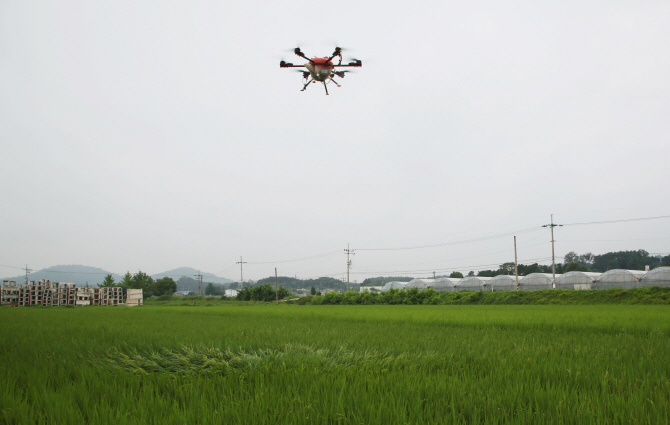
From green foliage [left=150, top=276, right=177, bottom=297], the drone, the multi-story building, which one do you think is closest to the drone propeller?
the drone

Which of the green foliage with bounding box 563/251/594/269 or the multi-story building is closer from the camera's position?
the multi-story building

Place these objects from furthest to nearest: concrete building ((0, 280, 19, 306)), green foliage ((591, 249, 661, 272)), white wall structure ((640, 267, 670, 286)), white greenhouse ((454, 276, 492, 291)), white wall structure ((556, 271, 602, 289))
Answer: green foliage ((591, 249, 661, 272)) → white greenhouse ((454, 276, 492, 291)) → white wall structure ((556, 271, 602, 289)) → white wall structure ((640, 267, 670, 286)) → concrete building ((0, 280, 19, 306))

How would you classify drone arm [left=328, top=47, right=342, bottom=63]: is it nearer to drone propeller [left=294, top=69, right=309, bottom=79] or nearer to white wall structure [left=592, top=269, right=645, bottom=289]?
drone propeller [left=294, top=69, right=309, bottom=79]

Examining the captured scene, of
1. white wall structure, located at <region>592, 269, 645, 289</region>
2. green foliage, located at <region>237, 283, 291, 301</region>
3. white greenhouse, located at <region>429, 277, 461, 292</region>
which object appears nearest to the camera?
white wall structure, located at <region>592, 269, 645, 289</region>

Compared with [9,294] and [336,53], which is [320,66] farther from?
[9,294]

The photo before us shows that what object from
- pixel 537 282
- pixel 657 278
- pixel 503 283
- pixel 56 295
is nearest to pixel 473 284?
pixel 503 283

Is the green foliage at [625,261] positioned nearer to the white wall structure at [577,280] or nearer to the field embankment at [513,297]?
the white wall structure at [577,280]
